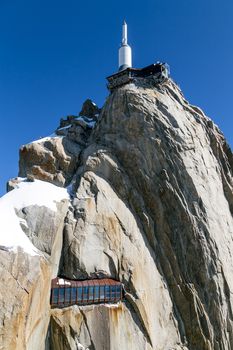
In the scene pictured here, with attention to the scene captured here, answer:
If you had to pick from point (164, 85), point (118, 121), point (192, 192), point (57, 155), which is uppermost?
point (164, 85)

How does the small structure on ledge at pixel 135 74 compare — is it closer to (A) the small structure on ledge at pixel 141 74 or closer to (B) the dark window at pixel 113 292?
(A) the small structure on ledge at pixel 141 74

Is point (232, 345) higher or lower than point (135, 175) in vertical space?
lower

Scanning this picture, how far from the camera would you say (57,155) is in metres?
49.8

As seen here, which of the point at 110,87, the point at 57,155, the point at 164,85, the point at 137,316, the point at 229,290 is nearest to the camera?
the point at 137,316

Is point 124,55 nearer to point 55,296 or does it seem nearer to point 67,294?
point 67,294

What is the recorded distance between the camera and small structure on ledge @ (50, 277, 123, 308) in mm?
33188

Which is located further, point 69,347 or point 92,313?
point 92,313

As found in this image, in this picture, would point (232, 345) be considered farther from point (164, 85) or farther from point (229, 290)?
point (164, 85)

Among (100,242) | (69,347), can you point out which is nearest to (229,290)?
(100,242)

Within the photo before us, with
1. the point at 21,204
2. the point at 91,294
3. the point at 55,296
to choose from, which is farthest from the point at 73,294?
the point at 21,204

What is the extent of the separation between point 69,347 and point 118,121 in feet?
108

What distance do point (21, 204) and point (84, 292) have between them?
38.9 ft

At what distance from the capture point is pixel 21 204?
3612 cm

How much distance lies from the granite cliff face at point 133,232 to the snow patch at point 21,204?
0.68m
